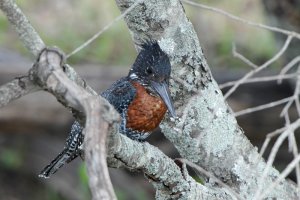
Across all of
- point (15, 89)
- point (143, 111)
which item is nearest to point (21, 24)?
point (15, 89)

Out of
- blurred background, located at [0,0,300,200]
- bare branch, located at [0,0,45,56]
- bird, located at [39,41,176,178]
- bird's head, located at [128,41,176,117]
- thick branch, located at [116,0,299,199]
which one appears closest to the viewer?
bare branch, located at [0,0,45,56]

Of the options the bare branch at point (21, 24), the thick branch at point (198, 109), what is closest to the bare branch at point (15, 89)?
the bare branch at point (21, 24)

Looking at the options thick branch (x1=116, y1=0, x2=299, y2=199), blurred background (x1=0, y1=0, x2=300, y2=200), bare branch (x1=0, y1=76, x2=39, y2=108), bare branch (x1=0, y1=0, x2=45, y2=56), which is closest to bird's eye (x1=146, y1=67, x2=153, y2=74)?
thick branch (x1=116, y1=0, x2=299, y2=199)

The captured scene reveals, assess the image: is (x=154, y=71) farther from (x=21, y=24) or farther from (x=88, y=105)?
(x=88, y=105)

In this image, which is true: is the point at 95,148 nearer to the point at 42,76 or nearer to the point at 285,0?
the point at 42,76

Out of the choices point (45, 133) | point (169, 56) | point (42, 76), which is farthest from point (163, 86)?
point (45, 133)

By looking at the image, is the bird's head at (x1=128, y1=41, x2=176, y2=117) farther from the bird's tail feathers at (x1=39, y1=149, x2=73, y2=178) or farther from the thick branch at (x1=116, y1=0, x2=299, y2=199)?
the bird's tail feathers at (x1=39, y1=149, x2=73, y2=178)
